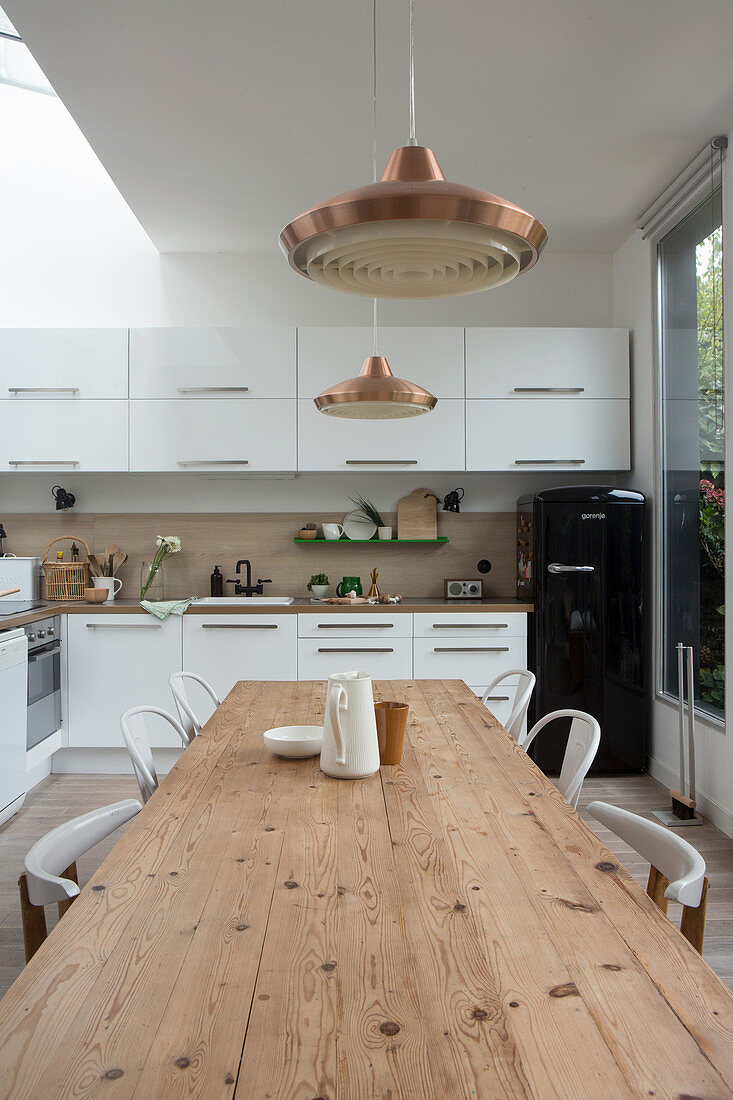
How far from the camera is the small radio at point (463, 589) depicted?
4.84 metres

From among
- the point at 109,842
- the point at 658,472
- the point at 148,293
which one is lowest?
the point at 109,842

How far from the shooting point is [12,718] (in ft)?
11.9

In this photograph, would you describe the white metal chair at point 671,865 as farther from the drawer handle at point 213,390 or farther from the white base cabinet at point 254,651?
the drawer handle at point 213,390

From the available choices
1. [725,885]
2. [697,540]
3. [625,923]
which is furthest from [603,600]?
[625,923]

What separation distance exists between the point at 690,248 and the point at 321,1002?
3979 millimetres

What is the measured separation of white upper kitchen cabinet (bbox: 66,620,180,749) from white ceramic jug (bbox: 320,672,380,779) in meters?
2.76

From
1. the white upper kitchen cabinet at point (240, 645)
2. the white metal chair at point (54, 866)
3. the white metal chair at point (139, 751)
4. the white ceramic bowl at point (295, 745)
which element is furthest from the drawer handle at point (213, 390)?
the white metal chair at point (54, 866)

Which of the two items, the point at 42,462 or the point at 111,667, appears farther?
the point at 42,462

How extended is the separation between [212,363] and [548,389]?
1881 millimetres

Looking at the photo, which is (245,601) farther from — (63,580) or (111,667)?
(63,580)

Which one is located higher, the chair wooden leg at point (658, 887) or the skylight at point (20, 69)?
the skylight at point (20, 69)


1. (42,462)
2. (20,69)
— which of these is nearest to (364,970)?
(42,462)

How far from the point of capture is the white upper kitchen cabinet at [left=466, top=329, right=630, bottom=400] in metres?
4.65

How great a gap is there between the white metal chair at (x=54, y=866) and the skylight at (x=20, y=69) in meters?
4.52
